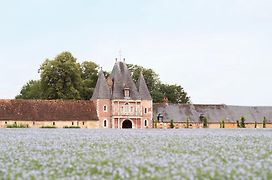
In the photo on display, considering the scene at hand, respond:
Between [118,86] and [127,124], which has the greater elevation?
[118,86]

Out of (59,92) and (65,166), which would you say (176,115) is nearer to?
(59,92)

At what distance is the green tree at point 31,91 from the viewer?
318 feet

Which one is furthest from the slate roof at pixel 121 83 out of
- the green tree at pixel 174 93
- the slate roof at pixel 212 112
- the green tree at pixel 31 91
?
the green tree at pixel 174 93

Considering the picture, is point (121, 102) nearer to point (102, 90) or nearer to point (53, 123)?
point (102, 90)

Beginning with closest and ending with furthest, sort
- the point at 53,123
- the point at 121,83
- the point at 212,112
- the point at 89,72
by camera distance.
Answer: the point at 53,123
the point at 121,83
the point at 212,112
the point at 89,72

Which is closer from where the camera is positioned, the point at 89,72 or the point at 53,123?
the point at 53,123

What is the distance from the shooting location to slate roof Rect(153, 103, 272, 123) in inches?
3300

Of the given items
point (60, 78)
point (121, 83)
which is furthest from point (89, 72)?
point (121, 83)

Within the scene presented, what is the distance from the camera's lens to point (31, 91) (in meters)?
102

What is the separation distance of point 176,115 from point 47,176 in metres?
74.8

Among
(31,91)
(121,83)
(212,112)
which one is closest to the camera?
(121,83)

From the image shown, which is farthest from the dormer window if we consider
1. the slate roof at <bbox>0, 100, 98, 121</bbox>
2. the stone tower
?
the slate roof at <bbox>0, 100, 98, 121</bbox>

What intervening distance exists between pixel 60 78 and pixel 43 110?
347 inches

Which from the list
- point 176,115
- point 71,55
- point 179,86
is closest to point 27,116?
point 71,55
